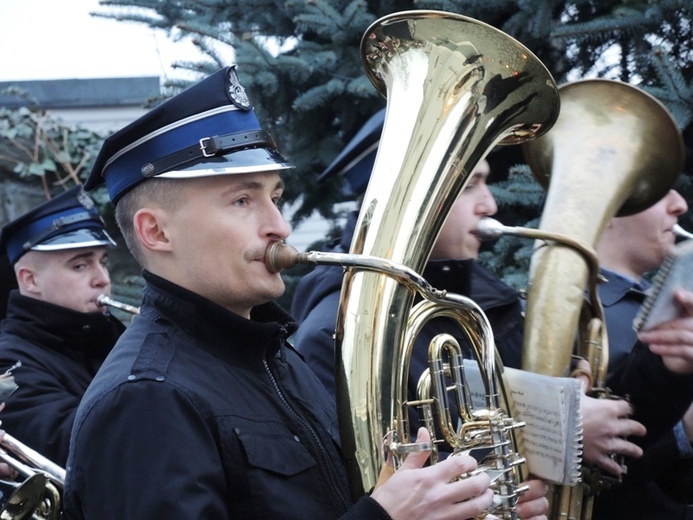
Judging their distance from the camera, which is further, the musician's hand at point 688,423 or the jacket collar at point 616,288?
the jacket collar at point 616,288

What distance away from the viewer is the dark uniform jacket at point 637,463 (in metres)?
3.02

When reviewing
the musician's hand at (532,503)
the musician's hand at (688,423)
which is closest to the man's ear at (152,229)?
the musician's hand at (532,503)

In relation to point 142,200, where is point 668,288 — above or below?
below

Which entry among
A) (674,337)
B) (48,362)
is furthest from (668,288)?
(48,362)

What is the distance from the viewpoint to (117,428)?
1766mm

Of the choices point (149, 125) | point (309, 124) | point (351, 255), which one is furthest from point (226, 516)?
point (309, 124)

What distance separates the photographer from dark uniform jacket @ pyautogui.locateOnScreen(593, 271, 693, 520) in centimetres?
302

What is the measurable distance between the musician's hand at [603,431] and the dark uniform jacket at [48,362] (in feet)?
6.22

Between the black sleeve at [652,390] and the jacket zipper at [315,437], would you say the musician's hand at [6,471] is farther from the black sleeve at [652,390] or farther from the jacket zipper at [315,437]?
the black sleeve at [652,390]

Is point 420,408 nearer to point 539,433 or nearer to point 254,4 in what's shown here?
point 539,433

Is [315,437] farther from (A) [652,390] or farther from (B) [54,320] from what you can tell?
(B) [54,320]

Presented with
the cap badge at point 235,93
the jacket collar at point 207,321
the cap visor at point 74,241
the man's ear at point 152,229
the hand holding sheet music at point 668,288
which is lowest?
the hand holding sheet music at point 668,288

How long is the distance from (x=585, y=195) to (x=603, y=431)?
71 centimetres

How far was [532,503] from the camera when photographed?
7.52ft
